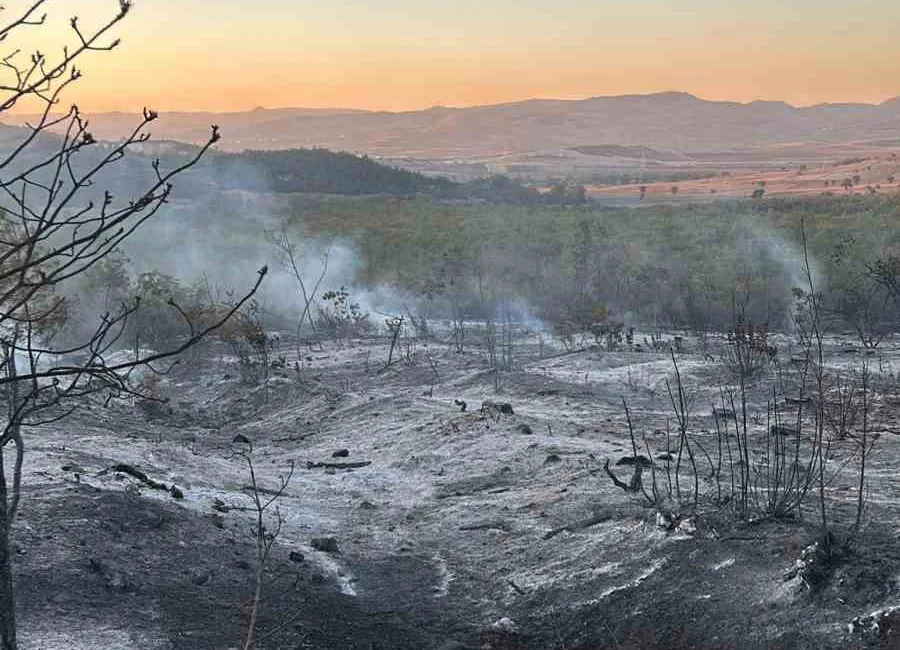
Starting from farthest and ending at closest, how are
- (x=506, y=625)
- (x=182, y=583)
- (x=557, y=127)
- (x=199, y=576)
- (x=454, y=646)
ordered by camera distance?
(x=557, y=127) < (x=199, y=576) < (x=182, y=583) < (x=506, y=625) < (x=454, y=646)

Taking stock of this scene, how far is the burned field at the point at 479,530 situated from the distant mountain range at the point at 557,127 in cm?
12625

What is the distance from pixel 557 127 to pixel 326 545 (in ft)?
542

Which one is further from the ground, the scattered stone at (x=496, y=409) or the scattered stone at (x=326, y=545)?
the scattered stone at (x=496, y=409)

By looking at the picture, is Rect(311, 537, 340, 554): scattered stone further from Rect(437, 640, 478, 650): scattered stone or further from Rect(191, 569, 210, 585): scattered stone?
Rect(437, 640, 478, 650): scattered stone

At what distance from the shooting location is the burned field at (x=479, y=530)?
15.3 feet

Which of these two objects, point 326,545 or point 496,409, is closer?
point 326,545

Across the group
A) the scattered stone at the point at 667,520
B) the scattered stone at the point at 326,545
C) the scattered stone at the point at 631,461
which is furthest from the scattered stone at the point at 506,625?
the scattered stone at the point at 631,461

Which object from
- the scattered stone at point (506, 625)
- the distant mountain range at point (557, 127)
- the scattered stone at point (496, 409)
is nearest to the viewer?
the scattered stone at point (506, 625)

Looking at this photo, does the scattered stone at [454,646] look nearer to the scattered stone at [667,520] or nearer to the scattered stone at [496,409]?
the scattered stone at [667,520]

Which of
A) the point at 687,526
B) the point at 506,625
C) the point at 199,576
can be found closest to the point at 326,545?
→ the point at 199,576

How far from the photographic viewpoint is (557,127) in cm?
16638

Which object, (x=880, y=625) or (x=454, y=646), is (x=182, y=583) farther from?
(x=880, y=625)

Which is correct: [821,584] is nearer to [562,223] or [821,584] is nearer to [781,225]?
[781,225]

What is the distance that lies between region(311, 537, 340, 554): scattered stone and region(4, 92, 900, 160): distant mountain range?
5096 inches
